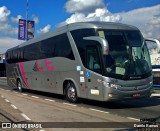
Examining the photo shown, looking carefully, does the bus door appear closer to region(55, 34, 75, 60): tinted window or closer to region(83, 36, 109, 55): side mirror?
region(83, 36, 109, 55): side mirror

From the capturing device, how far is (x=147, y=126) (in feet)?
28.6

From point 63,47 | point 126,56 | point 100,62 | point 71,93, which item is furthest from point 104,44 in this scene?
point 63,47

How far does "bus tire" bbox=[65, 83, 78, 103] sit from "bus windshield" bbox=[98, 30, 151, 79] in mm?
2980

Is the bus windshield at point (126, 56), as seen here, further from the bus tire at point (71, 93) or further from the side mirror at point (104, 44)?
the bus tire at point (71, 93)

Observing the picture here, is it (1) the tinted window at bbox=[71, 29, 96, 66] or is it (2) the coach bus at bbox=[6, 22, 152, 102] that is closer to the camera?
(2) the coach bus at bbox=[6, 22, 152, 102]

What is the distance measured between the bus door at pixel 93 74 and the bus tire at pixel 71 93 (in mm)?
1373

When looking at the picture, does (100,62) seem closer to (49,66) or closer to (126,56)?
(126,56)

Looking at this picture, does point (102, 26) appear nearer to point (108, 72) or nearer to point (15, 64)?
point (108, 72)

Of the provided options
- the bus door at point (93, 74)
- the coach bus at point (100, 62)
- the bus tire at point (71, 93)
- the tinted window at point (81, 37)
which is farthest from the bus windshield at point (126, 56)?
the bus tire at point (71, 93)

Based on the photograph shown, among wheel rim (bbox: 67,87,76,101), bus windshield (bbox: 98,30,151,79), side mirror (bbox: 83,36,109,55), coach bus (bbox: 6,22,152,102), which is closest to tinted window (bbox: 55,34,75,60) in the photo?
coach bus (bbox: 6,22,152,102)

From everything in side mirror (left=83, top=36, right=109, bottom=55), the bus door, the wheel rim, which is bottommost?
the wheel rim

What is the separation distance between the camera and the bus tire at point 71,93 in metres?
15.4

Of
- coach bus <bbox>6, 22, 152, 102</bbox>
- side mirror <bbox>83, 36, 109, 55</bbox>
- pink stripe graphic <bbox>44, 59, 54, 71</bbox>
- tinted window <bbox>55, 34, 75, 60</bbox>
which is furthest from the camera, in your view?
pink stripe graphic <bbox>44, 59, 54, 71</bbox>

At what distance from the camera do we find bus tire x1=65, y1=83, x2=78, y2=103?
15.4 m
